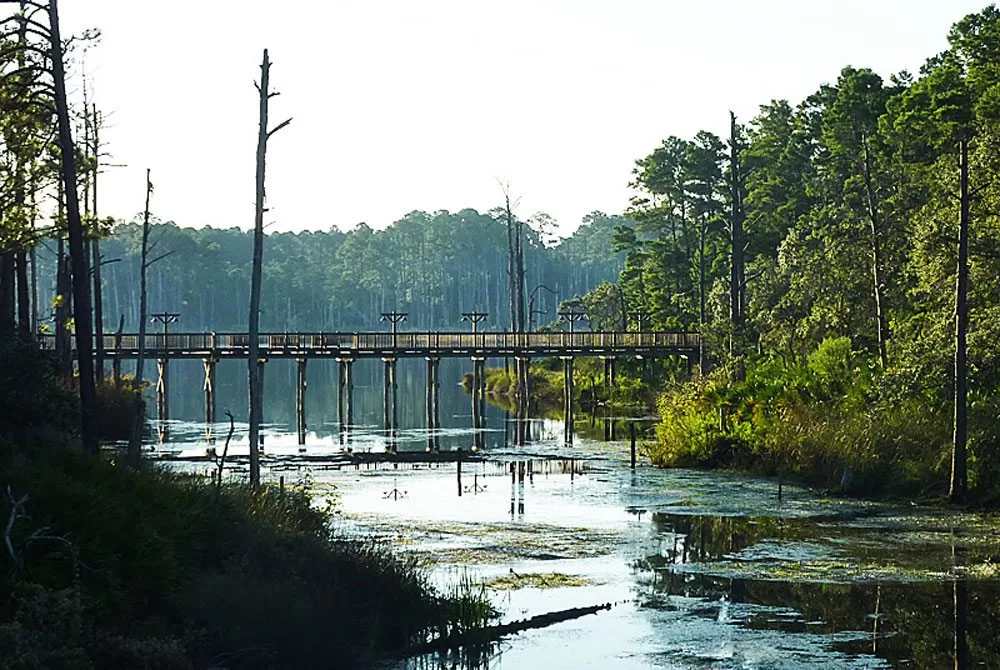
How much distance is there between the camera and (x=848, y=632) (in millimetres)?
17875

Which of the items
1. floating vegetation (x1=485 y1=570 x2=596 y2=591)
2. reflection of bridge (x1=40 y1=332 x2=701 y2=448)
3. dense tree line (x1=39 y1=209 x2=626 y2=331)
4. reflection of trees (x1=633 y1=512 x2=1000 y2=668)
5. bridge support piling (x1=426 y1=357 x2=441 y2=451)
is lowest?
reflection of trees (x1=633 y1=512 x2=1000 y2=668)

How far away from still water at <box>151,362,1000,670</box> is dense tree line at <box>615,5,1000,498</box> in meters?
3.81

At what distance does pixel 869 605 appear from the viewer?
64.1 feet

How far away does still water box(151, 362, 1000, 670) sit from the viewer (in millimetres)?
17078

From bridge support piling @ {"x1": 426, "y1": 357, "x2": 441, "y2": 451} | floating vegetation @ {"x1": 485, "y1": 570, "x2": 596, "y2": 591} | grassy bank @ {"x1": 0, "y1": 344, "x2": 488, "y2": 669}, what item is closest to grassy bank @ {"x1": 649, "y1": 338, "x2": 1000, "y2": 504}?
bridge support piling @ {"x1": 426, "y1": 357, "x2": 441, "y2": 451}

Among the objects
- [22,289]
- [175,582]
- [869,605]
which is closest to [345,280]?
[22,289]

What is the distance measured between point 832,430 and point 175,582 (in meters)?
21.2

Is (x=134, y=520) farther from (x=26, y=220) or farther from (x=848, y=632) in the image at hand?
(x=26, y=220)

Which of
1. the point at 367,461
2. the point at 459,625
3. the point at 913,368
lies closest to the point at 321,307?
the point at 367,461

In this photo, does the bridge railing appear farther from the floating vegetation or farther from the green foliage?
the floating vegetation

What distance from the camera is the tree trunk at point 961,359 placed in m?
28.4

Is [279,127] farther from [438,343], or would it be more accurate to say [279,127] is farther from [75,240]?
[438,343]

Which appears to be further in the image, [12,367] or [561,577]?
[12,367]

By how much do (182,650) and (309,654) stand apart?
1777 millimetres
